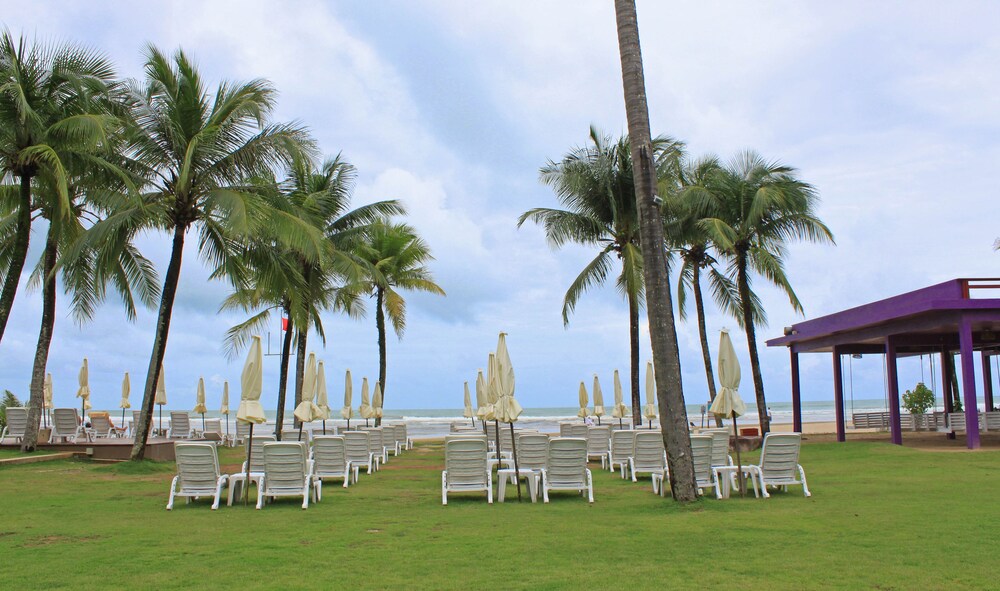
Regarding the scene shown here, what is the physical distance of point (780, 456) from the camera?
10.5 meters

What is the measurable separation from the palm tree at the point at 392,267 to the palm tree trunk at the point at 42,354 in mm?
10081

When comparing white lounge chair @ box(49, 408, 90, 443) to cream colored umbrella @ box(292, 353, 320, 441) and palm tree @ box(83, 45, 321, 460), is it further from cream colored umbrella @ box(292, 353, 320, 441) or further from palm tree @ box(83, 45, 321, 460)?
cream colored umbrella @ box(292, 353, 320, 441)

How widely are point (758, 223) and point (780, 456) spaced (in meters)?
11.8

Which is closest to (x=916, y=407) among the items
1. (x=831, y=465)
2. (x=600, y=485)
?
(x=831, y=465)

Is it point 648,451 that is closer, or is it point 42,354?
point 648,451

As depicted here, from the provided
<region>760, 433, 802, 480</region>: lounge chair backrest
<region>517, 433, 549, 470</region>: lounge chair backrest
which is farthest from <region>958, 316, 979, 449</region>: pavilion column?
<region>517, 433, 549, 470</region>: lounge chair backrest

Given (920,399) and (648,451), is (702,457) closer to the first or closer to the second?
(648,451)

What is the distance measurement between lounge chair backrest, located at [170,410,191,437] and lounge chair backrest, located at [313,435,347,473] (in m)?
11.0

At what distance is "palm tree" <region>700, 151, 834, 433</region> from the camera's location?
21.1 meters

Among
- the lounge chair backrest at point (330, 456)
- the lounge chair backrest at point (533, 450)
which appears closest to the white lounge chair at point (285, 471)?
the lounge chair backrest at point (330, 456)

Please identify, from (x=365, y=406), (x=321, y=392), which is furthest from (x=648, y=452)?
(x=365, y=406)

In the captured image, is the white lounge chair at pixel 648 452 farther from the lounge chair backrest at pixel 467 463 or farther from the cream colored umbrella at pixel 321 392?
the cream colored umbrella at pixel 321 392

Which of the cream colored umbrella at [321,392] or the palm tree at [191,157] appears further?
the cream colored umbrella at [321,392]

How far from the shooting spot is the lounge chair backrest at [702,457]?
10711 mm
